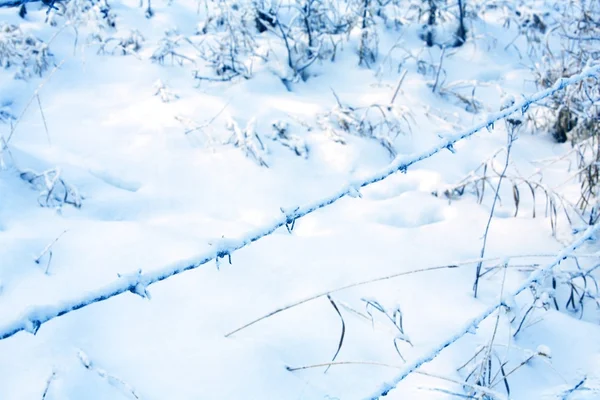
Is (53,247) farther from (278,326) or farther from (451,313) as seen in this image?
(451,313)

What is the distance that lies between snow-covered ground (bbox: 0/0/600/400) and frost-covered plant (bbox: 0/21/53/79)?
86 millimetres

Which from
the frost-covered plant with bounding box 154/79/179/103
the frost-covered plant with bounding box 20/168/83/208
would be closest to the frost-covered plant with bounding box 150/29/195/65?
the frost-covered plant with bounding box 154/79/179/103

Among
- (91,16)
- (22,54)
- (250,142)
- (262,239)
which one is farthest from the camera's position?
(91,16)

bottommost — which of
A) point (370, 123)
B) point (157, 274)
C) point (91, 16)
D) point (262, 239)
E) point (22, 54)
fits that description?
point (262, 239)

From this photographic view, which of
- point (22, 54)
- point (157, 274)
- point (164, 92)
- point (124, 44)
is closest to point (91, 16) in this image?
point (124, 44)

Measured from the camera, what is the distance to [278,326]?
1.28 metres

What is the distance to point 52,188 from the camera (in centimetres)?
175

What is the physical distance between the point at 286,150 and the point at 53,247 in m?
1.20

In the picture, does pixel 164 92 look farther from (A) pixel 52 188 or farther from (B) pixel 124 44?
(A) pixel 52 188

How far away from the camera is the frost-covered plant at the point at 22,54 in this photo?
8.89ft

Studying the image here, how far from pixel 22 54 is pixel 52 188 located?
4.87ft

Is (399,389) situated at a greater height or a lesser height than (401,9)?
lesser

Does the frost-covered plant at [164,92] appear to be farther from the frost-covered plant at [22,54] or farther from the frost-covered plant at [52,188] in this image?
the frost-covered plant at [52,188]

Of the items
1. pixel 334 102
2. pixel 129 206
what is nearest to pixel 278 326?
pixel 129 206
